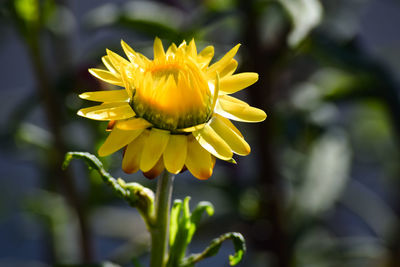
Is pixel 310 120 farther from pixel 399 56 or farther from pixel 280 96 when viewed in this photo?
pixel 399 56

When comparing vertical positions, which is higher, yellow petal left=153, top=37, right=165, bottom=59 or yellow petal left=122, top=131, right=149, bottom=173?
yellow petal left=153, top=37, right=165, bottom=59

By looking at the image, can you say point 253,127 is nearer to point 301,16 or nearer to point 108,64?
point 301,16

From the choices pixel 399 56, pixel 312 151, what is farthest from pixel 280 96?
pixel 399 56

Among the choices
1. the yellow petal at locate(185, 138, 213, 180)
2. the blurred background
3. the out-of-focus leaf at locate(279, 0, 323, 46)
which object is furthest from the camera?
the blurred background

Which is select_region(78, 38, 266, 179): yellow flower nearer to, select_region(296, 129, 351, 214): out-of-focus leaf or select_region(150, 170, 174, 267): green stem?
select_region(150, 170, 174, 267): green stem

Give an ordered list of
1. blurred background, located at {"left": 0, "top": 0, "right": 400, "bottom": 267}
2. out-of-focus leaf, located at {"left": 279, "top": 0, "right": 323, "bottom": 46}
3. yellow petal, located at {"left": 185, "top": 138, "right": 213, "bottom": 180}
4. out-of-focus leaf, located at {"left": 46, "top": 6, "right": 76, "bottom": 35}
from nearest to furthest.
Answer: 1. yellow petal, located at {"left": 185, "top": 138, "right": 213, "bottom": 180}
2. out-of-focus leaf, located at {"left": 279, "top": 0, "right": 323, "bottom": 46}
3. blurred background, located at {"left": 0, "top": 0, "right": 400, "bottom": 267}
4. out-of-focus leaf, located at {"left": 46, "top": 6, "right": 76, "bottom": 35}

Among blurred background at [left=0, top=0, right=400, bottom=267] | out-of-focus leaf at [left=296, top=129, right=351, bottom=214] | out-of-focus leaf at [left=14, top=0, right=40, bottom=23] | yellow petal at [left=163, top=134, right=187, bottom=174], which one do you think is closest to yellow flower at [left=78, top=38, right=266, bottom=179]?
yellow petal at [left=163, top=134, right=187, bottom=174]
